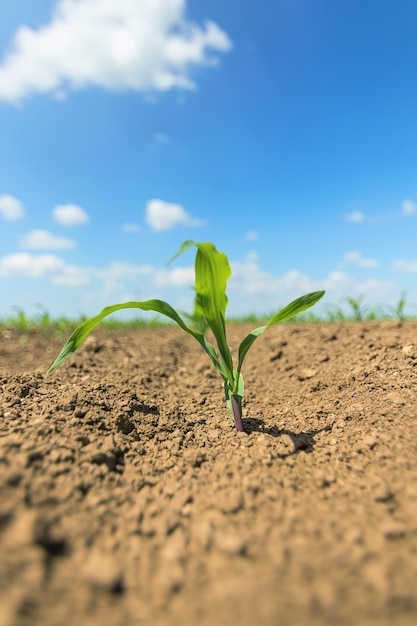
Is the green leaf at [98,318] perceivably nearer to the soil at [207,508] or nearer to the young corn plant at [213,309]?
the young corn plant at [213,309]

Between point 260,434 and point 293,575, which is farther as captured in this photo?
point 260,434

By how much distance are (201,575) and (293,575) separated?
167 millimetres

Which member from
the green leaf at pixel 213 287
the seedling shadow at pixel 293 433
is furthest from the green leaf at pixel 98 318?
the seedling shadow at pixel 293 433

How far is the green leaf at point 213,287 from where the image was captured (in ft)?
4.50

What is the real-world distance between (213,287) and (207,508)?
75 cm

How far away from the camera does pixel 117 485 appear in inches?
40.5

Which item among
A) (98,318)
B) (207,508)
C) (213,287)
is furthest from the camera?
(213,287)

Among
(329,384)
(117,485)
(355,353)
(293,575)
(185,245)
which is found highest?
(185,245)

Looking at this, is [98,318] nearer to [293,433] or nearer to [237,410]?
[237,410]

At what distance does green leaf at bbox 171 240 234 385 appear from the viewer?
137 centimetres

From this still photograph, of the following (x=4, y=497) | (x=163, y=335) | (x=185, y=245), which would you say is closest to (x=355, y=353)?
(x=185, y=245)

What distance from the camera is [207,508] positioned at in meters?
0.93

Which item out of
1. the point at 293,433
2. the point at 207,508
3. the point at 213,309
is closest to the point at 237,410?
the point at 293,433

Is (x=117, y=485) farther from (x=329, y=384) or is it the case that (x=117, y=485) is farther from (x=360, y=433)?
(x=329, y=384)
